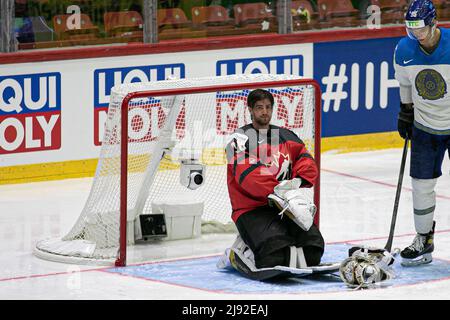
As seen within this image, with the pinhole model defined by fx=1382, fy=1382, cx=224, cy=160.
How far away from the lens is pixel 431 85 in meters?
7.61

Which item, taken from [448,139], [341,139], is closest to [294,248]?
[448,139]

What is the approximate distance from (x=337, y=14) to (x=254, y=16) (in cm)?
81

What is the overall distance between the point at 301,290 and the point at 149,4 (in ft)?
13.9

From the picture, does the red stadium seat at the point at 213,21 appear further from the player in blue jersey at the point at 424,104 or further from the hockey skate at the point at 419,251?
the hockey skate at the point at 419,251

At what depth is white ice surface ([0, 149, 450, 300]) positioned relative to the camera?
7.11 m

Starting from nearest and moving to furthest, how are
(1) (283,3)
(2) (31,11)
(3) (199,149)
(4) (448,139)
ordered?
(4) (448,139) → (3) (199,149) → (2) (31,11) → (1) (283,3)

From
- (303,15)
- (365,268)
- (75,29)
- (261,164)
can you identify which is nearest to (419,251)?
(365,268)

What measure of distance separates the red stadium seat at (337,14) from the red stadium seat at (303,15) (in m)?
0.08

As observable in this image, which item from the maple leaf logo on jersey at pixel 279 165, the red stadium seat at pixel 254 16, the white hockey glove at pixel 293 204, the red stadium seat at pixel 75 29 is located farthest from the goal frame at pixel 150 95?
the red stadium seat at pixel 254 16

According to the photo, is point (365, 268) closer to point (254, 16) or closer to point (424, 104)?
point (424, 104)

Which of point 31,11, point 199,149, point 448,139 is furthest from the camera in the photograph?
point 31,11

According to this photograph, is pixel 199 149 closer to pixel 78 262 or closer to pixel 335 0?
pixel 78 262

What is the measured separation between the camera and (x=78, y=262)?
782cm

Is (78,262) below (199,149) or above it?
below
